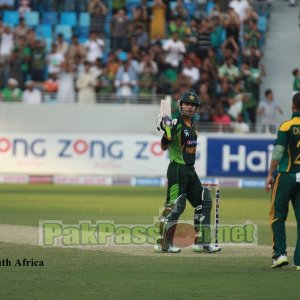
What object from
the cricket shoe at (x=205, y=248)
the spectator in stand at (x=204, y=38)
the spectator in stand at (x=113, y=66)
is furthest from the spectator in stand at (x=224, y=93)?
the cricket shoe at (x=205, y=248)

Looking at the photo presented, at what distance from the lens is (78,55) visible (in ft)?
Answer: 91.9

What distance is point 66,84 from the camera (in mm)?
27781

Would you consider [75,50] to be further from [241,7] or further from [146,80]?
[241,7]

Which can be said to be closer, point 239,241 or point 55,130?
point 239,241

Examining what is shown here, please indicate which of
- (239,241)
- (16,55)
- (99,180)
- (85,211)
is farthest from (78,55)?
(239,241)

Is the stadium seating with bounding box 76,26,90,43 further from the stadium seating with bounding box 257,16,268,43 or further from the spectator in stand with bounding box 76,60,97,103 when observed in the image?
the stadium seating with bounding box 257,16,268,43

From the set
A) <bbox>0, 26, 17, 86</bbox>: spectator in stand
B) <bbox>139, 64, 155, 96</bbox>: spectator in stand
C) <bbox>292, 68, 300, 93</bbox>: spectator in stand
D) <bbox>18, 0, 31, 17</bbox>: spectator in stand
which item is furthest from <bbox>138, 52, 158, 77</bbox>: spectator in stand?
<bbox>18, 0, 31, 17</bbox>: spectator in stand

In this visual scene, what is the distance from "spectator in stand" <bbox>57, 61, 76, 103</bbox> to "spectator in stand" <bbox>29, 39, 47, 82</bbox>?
1.73 feet

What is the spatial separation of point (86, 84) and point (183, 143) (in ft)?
50.7

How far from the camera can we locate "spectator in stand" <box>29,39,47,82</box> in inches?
1096

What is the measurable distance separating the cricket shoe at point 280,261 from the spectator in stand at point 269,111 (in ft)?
54.2

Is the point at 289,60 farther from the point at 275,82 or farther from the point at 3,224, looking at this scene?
the point at 3,224

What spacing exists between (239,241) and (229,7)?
15983 millimetres

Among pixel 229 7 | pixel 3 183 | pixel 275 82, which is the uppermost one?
pixel 229 7
